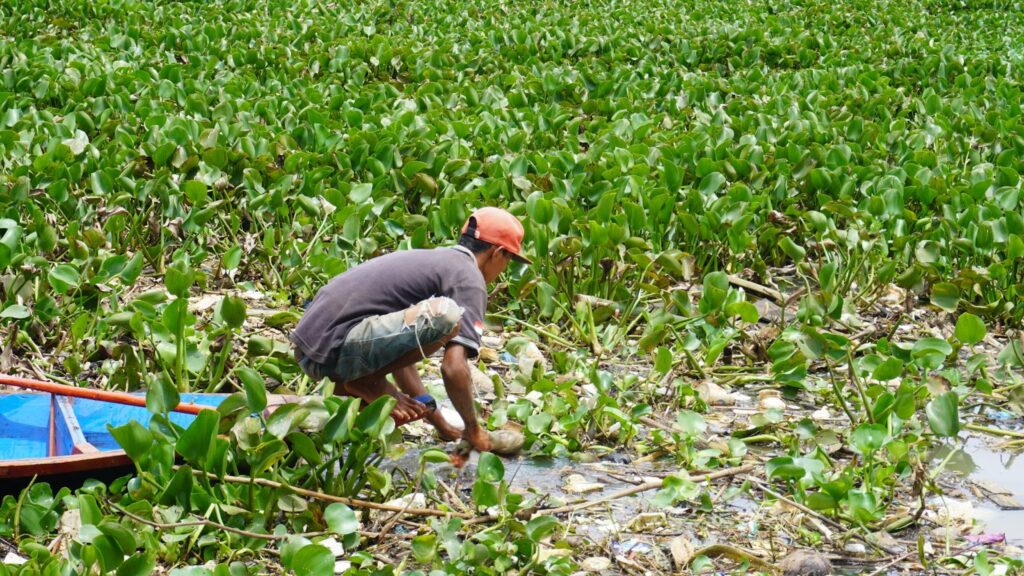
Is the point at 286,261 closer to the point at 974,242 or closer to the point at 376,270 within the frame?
the point at 376,270

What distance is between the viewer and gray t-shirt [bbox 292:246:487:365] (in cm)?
381

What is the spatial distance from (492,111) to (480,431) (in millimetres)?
4696

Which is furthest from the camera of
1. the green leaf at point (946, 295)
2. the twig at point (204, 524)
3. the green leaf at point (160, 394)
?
the green leaf at point (946, 295)

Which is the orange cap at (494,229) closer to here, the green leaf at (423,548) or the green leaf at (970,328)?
the green leaf at (423,548)

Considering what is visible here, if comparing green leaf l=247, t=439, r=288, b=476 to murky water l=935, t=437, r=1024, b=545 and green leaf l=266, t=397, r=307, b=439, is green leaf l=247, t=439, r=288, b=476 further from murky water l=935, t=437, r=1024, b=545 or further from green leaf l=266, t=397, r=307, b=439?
murky water l=935, t=437, r=1024, b=545

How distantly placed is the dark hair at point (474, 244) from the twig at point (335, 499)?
2.93 feet

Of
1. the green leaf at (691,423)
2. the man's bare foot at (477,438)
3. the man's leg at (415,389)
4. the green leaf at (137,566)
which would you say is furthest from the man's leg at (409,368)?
the green leaf at (137,566)

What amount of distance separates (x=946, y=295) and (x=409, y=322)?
2.50 metres

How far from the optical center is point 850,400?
4539mm

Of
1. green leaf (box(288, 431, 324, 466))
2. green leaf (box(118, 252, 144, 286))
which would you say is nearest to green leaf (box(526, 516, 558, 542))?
green leaf (box(288, 431, 324, 466))

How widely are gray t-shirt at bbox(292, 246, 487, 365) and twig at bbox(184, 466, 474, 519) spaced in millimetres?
550

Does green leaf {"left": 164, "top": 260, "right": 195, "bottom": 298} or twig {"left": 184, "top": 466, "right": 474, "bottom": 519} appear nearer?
twig {"left": 184, "top": 466, "right": 474, "bottom": 519}

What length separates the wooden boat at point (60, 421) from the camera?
3.91m

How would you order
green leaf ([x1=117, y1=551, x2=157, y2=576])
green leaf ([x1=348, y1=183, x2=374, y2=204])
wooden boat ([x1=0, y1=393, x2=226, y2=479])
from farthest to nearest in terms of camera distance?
green leaf ([x1=348, y1=183, x2=374, y2=204]), wooden boat ([x1=0, y1=393, x2=226, y2=479]), green leaf ([x1=117, y1=551, x2=157, y2=576])
